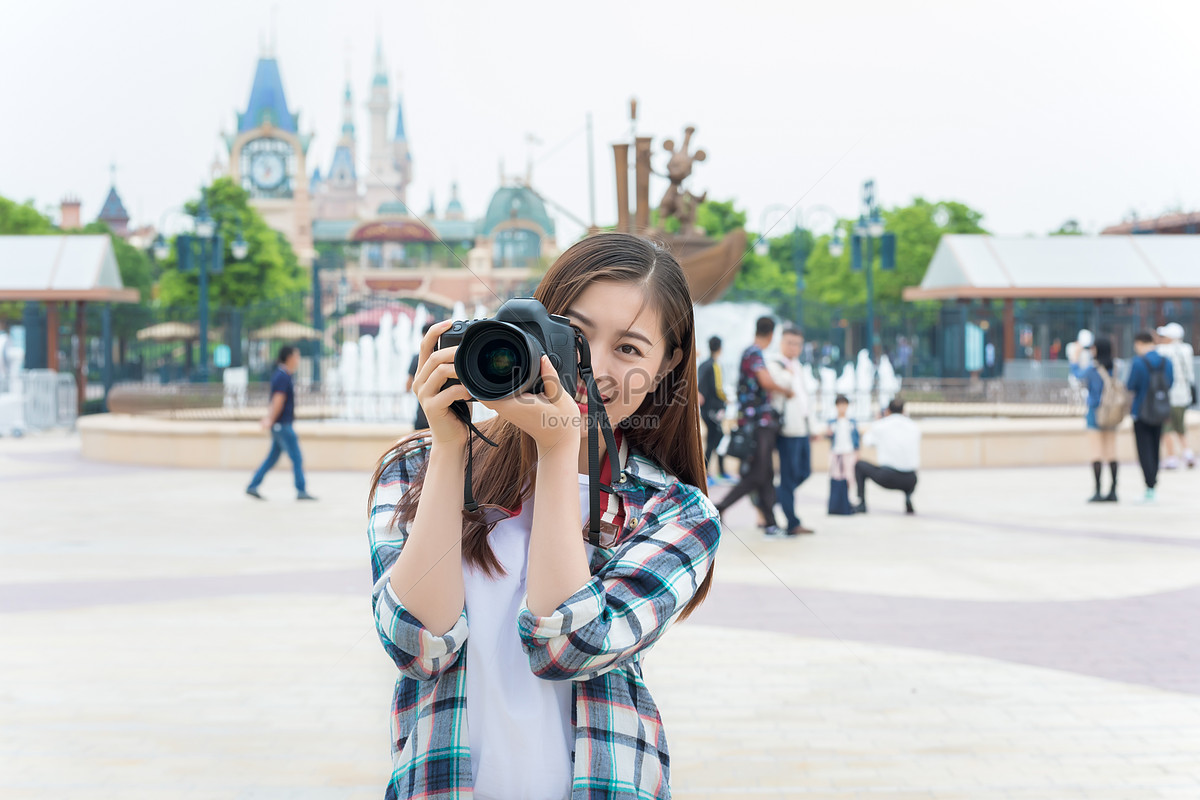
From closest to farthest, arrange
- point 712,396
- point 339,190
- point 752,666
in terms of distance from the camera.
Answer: point 752,666 < point 712,396 < point 339,190

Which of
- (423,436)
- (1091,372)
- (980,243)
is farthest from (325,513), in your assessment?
(980,243)

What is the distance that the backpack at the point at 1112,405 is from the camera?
9.41 metres

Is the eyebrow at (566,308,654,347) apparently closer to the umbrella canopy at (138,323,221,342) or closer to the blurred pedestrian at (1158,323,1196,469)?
the blurred pedestrian at (1158,323,1196,469)

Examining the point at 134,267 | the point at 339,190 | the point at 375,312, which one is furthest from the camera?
the point at 339,190

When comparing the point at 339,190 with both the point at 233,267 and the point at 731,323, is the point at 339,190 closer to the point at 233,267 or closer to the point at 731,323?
the point at 233,267

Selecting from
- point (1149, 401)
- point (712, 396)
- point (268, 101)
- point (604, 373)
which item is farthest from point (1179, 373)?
point (268, 101)

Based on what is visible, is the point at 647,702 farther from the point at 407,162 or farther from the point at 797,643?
the point at 407,162

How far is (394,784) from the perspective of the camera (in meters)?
1.44

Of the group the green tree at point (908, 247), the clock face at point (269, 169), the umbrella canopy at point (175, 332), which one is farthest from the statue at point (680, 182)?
the clock face at point (269, 169)

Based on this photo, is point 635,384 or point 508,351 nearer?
point 508,351

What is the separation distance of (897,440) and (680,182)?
7.41 metres

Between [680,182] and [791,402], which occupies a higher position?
[680,182]

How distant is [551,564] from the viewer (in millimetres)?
1321

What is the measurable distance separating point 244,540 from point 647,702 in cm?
704
